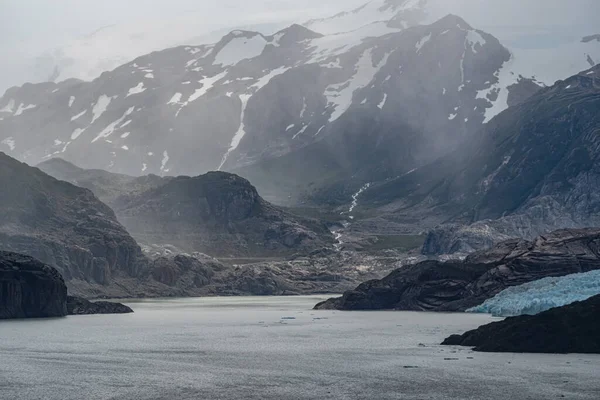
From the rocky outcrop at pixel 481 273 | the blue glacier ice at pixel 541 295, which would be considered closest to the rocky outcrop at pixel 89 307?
the rocky outcrop at pixel 481 273

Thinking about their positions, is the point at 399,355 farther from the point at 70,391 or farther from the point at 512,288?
the point at 512,288

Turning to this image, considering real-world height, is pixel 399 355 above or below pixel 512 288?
below

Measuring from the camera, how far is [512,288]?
6024 inches

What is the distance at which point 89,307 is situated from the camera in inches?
6629

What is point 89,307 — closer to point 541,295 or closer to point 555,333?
point 541,295

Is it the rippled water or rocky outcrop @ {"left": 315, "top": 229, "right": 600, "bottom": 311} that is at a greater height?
rocky outcrop @ {"left": 315, "top": 229, "right": 600, "bottom": 311}

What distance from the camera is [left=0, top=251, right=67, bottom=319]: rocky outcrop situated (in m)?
141

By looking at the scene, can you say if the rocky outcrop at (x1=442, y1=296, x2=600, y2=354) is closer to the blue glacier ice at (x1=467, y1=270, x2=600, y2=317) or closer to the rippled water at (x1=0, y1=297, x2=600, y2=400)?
the rippled water at (x1=0, y1=297, x2=600, y2=400)

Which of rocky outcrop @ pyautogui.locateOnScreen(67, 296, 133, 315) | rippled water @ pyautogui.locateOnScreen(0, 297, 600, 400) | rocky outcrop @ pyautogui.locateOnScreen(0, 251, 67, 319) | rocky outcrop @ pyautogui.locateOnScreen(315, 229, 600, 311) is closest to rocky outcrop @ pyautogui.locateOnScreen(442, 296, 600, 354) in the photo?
rippled water @ pyautogui.locateOnScreen(0, 297, 600, 400)

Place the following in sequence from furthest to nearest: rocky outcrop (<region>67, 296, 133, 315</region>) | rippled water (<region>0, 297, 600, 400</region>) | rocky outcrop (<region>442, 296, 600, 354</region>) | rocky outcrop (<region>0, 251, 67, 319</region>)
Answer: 1. rocky outcrop (<region>67, 296, 133, 315</region>)
2. rocky outcrop (<region>0, 251, 67, 319</region>)
3. rocky outcrop (<region>442, 296, 600, 354</region>)
4. rippled water (<region>0, 297, 600, 400</region>)

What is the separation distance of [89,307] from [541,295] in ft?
253

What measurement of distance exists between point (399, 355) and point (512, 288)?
62.6m

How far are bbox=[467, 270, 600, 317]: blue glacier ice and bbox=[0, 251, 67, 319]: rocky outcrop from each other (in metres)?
64.5

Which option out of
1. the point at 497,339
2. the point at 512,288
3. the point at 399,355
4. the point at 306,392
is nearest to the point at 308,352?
the point at 399,355
